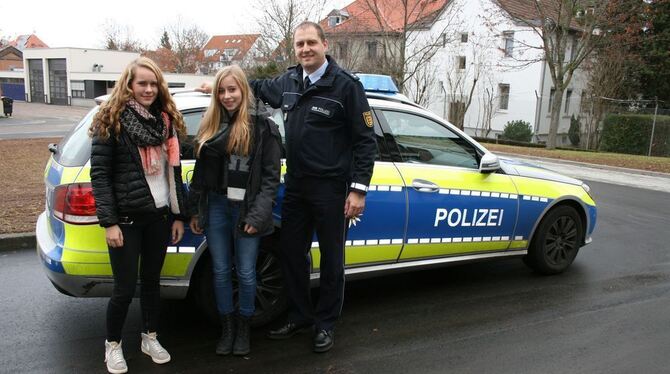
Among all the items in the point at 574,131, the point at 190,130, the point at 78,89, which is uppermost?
the point at 78,89

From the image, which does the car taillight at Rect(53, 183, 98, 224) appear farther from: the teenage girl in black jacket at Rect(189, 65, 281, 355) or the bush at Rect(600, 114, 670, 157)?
the bush at Rect(600, 114, 670, 157)

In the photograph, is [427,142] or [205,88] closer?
[205,88]

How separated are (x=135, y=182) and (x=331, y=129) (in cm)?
120

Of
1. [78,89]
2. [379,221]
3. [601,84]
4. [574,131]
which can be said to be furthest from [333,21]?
[379,221]

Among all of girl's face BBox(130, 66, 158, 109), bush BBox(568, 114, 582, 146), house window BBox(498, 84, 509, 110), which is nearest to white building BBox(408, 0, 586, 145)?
house window BBox(498, 84, 509, 110)

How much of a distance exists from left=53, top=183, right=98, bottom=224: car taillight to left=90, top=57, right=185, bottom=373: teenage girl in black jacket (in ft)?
1.02

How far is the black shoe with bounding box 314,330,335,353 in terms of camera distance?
3.57m

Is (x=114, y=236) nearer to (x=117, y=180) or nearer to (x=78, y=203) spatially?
(x=117, y=180)

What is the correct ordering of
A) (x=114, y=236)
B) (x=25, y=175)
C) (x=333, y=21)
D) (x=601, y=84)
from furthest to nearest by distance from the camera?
(x=333, y=21) < (x=601, y=84) < (x=25, y=175) < (x=114, y=236)

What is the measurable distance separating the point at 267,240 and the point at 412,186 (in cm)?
119

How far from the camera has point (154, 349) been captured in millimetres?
3383

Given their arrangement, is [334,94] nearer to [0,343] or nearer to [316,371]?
[316,371]

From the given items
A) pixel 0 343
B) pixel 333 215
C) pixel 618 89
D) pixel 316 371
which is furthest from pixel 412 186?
pixel 618 89

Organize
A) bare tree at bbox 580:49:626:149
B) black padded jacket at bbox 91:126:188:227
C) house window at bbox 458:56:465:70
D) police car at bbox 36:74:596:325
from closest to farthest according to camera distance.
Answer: black padded jacket at bbox 91:126:188:227
police car at bbox 36:74:596:325
bare tree at bbox 580:49:626:149
house window at bbox 458:56:465:70
